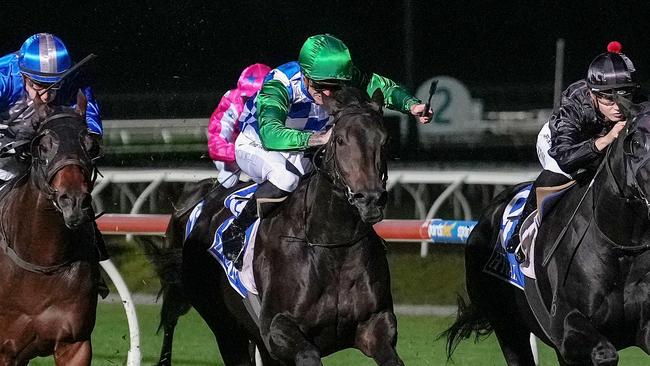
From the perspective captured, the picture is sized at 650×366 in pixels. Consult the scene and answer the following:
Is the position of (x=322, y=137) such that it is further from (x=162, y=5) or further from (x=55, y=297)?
(x=162, y=5)

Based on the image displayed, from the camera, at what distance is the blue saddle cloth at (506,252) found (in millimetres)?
6047

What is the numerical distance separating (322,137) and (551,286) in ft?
3.68

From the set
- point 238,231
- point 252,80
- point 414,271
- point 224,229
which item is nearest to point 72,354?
point 238,231

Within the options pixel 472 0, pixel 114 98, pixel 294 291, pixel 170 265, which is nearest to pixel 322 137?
pixel 294 291

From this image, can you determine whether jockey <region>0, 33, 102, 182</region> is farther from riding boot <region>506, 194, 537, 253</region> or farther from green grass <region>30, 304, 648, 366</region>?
green grass <region>30, 304, 648, 366</region>

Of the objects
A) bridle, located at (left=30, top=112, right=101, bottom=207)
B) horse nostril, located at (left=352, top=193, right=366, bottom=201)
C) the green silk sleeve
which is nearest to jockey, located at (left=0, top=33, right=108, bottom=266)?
bridle, located at (left=30, top=112, right=101, bottom=207)

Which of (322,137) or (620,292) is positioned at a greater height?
(322,137)

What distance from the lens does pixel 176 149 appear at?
12.8 metres

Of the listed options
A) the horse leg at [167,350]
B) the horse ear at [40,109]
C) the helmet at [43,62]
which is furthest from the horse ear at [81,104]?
the horse leg at [167,350]

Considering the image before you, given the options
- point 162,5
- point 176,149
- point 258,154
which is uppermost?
→ point 258,154

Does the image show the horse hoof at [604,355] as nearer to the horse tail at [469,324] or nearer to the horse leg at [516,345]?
the horse leg at [516,345]

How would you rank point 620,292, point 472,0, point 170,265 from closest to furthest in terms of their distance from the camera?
point 620,292 → point 170,265 → point 472,0

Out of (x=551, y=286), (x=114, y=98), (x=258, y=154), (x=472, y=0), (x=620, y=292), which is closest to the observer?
(x=620, y=292)

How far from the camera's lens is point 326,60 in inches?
216
